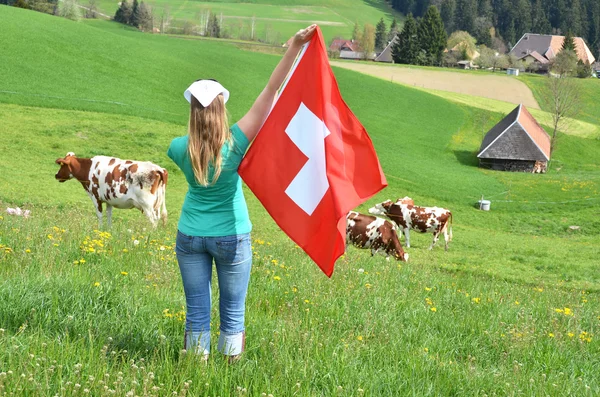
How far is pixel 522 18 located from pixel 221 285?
196116mm

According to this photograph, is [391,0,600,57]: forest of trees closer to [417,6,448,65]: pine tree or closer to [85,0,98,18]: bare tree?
[417,6,448,65]: pine tree

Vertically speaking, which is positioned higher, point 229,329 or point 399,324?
point 229,329

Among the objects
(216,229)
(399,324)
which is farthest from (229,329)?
(399,324)

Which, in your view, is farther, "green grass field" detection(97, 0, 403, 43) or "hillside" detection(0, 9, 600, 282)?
"green grass field" detection(97, 0, 403, 43)

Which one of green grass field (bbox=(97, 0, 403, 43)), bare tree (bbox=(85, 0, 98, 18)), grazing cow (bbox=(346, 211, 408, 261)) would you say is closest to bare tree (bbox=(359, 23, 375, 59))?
green grass field (bbox=(97, 0, 403, 43))

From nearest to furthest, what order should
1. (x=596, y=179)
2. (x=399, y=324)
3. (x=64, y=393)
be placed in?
(x=64, y=393) → (x=399, y=324) → (x=596, y=179)

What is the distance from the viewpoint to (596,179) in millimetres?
46062

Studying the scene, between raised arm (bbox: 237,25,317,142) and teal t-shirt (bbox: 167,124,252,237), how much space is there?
0.26ft

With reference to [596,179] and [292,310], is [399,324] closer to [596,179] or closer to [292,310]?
[292,310]

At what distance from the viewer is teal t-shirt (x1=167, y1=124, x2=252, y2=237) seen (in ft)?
15.7

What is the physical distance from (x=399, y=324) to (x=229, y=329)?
220cm

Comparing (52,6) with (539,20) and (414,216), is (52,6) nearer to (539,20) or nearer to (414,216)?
(414,216)

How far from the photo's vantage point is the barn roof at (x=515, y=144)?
5456cm

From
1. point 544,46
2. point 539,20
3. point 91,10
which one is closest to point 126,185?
point 91,10
